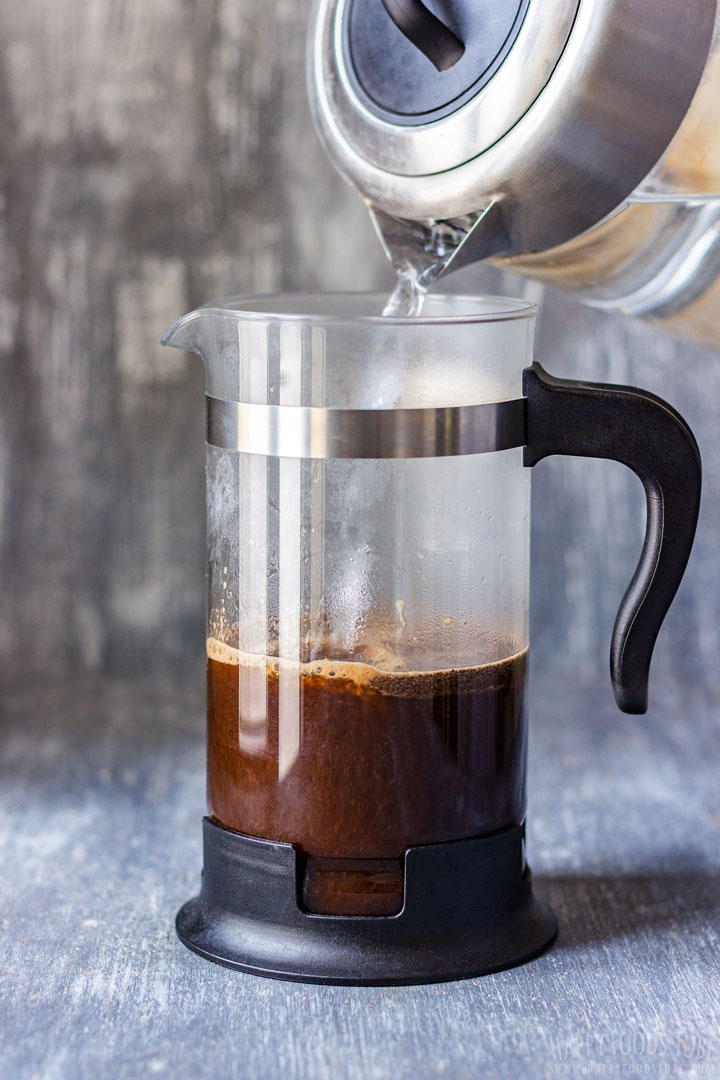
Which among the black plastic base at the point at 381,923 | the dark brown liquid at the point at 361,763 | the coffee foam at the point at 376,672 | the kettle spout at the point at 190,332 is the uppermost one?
the kettle spout at the point at 190,332

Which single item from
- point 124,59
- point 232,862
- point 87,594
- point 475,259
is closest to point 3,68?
point 124,59

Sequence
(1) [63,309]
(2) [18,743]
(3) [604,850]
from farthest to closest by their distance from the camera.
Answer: (1) [63,309] < (2) [18,743] < (3) [604,850]

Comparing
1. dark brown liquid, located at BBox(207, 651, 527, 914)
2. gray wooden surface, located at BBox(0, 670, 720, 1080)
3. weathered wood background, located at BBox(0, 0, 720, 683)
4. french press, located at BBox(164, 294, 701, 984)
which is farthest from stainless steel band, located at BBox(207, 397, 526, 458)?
weathered wood background, located at BBox(0, 0, 720, 683)

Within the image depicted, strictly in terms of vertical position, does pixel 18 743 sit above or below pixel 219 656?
below

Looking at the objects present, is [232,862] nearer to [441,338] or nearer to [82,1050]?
[82,1050]

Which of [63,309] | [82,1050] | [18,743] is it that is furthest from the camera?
[63,309]

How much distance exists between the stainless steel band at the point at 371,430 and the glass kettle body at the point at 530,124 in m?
0.08

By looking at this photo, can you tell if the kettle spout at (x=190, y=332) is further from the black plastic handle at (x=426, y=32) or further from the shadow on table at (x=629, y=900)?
the shadow on table at (x=629, y=900)

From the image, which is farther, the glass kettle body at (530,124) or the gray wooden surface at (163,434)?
the gray wooden surface at (163,434)

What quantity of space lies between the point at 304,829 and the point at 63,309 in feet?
2.04

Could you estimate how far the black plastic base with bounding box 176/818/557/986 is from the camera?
2.11 feet

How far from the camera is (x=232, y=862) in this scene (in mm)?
670

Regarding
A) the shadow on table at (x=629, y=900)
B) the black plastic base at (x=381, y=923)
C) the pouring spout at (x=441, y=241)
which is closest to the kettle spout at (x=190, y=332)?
the pouring spout at (x=441, y=241)

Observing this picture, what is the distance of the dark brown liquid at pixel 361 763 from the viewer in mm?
640
